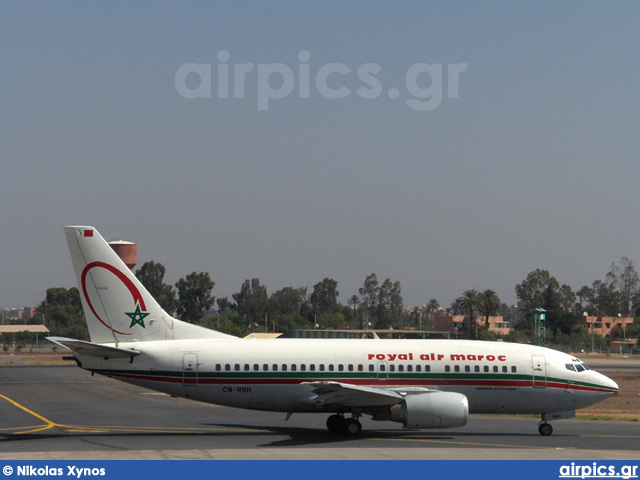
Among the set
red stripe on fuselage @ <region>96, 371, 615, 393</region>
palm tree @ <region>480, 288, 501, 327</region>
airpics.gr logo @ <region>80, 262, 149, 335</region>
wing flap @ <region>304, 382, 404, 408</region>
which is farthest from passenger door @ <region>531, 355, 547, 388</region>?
palm tree @ <region>480, 288, 501, 327</region>

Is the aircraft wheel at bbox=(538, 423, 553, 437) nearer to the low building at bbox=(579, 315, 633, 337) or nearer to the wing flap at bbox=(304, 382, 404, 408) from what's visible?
the wing flap at bbox=(304, 382, 404, 408)

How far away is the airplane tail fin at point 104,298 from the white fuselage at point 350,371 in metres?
0.68

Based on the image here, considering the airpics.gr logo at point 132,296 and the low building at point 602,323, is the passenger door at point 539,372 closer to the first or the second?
the airpics.gr logo at point 132,296

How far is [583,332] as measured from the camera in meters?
164

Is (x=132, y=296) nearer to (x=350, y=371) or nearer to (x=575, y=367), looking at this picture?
(x=350, y=371)

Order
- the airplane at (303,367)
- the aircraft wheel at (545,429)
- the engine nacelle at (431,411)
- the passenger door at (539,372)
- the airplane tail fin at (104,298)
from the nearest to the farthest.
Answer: the engine nacelle at (431,411)
the airplane at (303,367)
the airplane tail fin at (104,298)
the passenger door at (539,372)
the aircraft wheel at (545,429)

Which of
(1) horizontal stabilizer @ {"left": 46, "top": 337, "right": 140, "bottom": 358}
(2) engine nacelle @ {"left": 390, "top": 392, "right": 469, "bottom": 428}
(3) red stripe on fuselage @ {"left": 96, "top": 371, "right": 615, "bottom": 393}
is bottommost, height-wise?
(2) engine nacelle @ {"left": 390, "top": 392, "right": 469, "bottom": 428}

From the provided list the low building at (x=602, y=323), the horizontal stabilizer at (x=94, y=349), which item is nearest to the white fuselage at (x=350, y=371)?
the horizontal stabilizer at (x=94, y=349)

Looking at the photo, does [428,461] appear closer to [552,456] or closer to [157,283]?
[552,456]

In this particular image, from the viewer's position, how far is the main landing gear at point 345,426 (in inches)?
1258

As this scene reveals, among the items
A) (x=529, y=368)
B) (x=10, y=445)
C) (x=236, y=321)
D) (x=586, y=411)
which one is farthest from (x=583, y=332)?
(x=10, y=445)

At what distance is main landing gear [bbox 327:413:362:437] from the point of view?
31953 millimetres

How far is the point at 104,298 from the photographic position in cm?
3228

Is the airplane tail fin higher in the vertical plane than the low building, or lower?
higher
